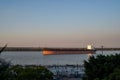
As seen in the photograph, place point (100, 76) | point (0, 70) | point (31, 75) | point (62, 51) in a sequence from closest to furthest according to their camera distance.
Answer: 1. point (0, 70)
2. point (100, 76)
3. point (31, 75)
4. point (62, 51)

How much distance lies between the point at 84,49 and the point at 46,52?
24.4 meters

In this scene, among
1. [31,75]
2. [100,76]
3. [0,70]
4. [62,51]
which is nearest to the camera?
[0,70]

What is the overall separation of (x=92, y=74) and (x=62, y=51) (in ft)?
481

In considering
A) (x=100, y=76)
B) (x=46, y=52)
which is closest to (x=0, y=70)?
(x=100, y=76)

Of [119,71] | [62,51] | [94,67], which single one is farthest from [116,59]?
[62,51]

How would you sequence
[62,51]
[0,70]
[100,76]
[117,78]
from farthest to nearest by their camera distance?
[62,51] → [100,76] → [117,78] → [0,70]

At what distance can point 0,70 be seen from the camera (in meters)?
7.85

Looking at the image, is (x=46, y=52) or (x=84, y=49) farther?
(x=46, y=52)

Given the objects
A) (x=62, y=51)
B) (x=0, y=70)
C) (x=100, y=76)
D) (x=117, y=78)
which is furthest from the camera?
(x=62, y=51)

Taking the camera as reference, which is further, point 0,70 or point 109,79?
point 109,79

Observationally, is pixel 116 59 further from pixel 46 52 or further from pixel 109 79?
pixel 46 52

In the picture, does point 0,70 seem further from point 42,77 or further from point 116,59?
point 42,77

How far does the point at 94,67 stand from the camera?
2103cm

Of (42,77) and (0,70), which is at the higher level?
(0,70)
